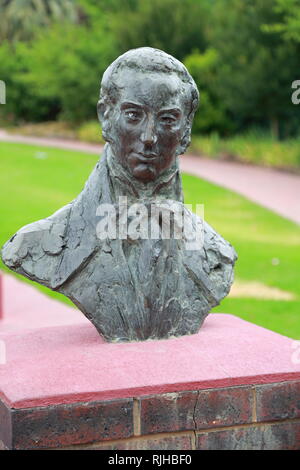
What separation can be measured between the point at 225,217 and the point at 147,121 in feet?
25.5

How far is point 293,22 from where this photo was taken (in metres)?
13.2

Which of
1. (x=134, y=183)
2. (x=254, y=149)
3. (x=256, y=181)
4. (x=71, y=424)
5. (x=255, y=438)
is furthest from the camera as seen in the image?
(x=254, y=149)

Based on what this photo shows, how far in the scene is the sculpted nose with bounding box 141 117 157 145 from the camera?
383 cm

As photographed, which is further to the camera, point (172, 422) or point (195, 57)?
point (195, 57)

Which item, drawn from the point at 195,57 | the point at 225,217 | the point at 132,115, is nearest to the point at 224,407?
the point at 132,115

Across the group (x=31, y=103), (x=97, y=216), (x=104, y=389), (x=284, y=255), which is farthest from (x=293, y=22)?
(x=31, y=103)

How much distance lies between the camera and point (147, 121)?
3859 millimetres

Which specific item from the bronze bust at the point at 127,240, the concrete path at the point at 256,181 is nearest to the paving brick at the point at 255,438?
the bronze bust at the point at 127,240

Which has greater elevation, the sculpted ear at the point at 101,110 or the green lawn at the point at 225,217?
the sculpted ear at the point at 101,110

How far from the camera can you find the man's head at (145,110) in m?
3.85

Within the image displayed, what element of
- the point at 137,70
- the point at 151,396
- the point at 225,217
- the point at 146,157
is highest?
the point at 137,70

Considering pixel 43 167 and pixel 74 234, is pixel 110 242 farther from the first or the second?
pixel 43 167

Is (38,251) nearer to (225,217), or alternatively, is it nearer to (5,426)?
(5,426)

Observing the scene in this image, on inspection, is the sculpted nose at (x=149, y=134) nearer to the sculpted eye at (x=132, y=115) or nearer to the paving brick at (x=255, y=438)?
the sculpted eye at (x=132, y=115)
